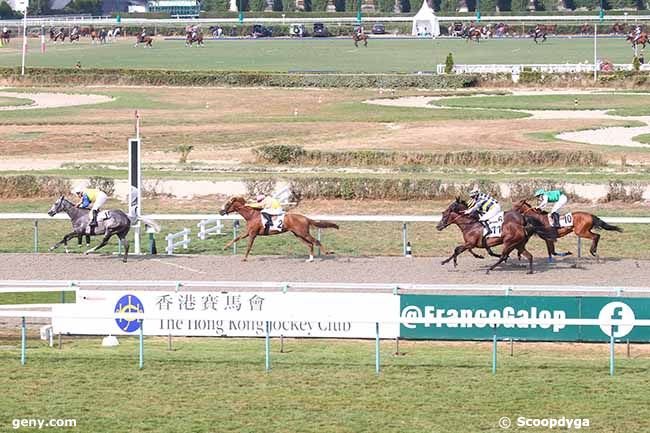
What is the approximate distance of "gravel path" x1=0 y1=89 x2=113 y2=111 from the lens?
5953cm

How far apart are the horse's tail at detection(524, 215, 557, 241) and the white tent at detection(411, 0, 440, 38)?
3425 inches

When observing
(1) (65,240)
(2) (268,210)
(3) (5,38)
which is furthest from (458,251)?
(3) (5,38)

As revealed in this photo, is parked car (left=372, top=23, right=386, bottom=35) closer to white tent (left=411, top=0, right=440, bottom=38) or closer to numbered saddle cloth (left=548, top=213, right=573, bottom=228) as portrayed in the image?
white tent (left=411, top=0, right=440, bottom=38)

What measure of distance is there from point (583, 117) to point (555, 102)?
19.2ft

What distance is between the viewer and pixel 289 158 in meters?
40.9

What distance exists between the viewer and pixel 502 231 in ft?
81.9

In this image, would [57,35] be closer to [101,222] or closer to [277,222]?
[101,222]

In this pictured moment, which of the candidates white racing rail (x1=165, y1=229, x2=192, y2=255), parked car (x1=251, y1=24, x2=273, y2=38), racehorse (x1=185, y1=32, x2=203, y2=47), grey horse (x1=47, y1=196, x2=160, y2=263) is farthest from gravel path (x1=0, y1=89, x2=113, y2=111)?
parked car (x1=251, y1=24, x2=273, y2=38)

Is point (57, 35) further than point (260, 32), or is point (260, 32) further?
point (260, 32)

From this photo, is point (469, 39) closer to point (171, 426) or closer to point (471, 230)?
point (471, 230)

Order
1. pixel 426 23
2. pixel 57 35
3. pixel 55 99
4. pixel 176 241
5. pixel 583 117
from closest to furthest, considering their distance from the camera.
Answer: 1. pixel 176 241
2. pixel 583 117
3. pixel 55 99
4. pixel 57 35
5. pixel 426 23

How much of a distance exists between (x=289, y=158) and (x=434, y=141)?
6867 mm

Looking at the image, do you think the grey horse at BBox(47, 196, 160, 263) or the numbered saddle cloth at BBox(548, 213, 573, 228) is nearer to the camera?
the numbered saddle cloth at BBox(548, 213, 573, 228)

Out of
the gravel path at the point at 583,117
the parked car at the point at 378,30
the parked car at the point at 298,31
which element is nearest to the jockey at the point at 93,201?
the gravel path at the point at 583,117
